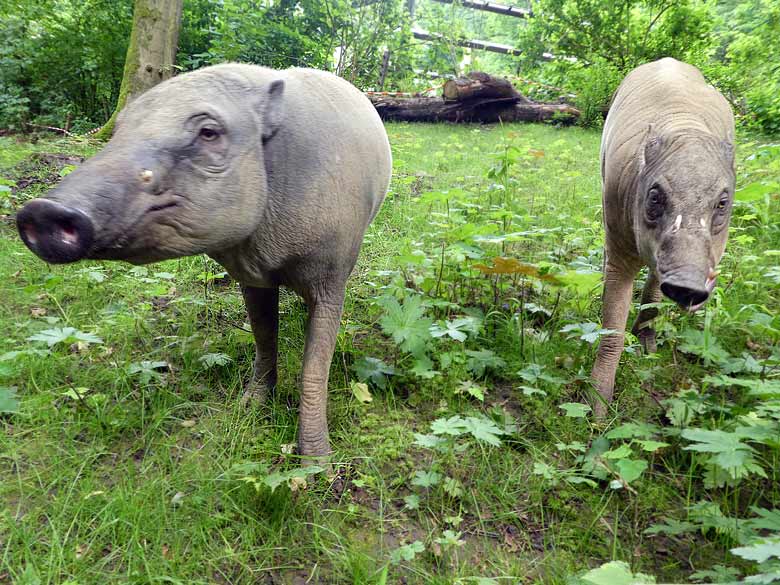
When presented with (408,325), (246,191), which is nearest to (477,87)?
(408,325)

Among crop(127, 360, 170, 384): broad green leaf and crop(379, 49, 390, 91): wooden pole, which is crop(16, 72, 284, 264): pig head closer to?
crop(127, 360, 170, 384): broad green leaf

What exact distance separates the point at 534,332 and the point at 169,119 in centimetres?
248

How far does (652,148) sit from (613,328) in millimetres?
967

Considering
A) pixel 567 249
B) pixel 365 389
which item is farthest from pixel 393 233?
pixel 365 389

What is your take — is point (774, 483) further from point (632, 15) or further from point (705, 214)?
point (632, 15)

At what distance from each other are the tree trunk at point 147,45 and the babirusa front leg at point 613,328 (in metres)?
6.44

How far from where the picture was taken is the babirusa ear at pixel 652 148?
7.82 feet

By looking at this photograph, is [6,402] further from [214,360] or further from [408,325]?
[408,325]

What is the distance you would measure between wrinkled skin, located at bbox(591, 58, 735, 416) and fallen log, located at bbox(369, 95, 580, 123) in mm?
8688

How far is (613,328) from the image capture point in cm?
283

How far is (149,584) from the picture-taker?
1.82m

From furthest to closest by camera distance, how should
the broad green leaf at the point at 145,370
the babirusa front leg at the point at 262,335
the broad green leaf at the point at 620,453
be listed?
the broad green leaf at the point at 145,370 → the babirusa front leg at the point at 262,335 → the broad green leaf at the point at 620,453

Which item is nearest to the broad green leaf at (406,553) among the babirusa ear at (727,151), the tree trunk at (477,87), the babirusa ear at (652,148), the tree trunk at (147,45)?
the babirusa ear at (652,148)

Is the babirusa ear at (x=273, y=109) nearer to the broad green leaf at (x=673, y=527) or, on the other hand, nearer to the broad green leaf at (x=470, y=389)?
the broad green leaf at (x=470, y=389)
